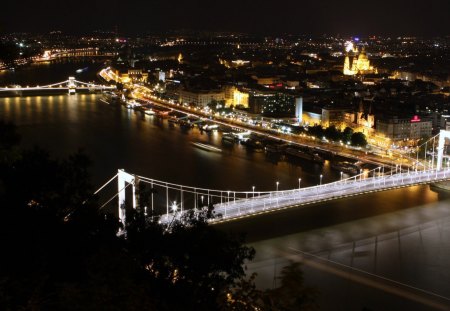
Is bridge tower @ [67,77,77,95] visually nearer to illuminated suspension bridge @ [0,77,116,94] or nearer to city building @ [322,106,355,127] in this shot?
illuminated suspension bridge @ [0,77,116,94]

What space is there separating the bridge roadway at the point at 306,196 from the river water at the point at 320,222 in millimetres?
145

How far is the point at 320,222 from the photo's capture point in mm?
4215

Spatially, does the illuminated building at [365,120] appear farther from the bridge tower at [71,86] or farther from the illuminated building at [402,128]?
the bridge tower at [71,86]

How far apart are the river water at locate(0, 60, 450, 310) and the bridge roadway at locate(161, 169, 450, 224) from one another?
0.14m

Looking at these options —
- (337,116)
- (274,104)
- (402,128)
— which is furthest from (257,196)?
(274,104)

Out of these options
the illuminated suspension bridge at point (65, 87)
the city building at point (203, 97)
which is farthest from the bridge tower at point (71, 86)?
the city building at point (203, 97)

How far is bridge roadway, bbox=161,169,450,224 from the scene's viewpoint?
3773 millimetres

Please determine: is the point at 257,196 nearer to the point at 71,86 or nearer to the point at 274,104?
the point at 274,104

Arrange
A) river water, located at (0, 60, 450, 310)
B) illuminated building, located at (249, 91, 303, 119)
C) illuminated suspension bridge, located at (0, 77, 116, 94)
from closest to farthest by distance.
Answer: river water, located at (0, 60, 450, 310) → illuminated building, located at (249, 91, 303, 119) → illuminated suspension bridge, located at (0, 77, 116, 94)

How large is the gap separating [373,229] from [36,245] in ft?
10.1

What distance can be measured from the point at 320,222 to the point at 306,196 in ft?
0.68

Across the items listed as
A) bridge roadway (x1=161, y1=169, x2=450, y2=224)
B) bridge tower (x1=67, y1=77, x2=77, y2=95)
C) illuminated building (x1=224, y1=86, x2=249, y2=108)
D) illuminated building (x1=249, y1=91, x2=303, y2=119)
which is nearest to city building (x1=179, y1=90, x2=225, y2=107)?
illuminated building (x1=224, y1=86, x2=249, y2=108)

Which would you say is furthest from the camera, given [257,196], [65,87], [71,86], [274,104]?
[65,87]

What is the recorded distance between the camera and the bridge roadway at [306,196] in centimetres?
377
